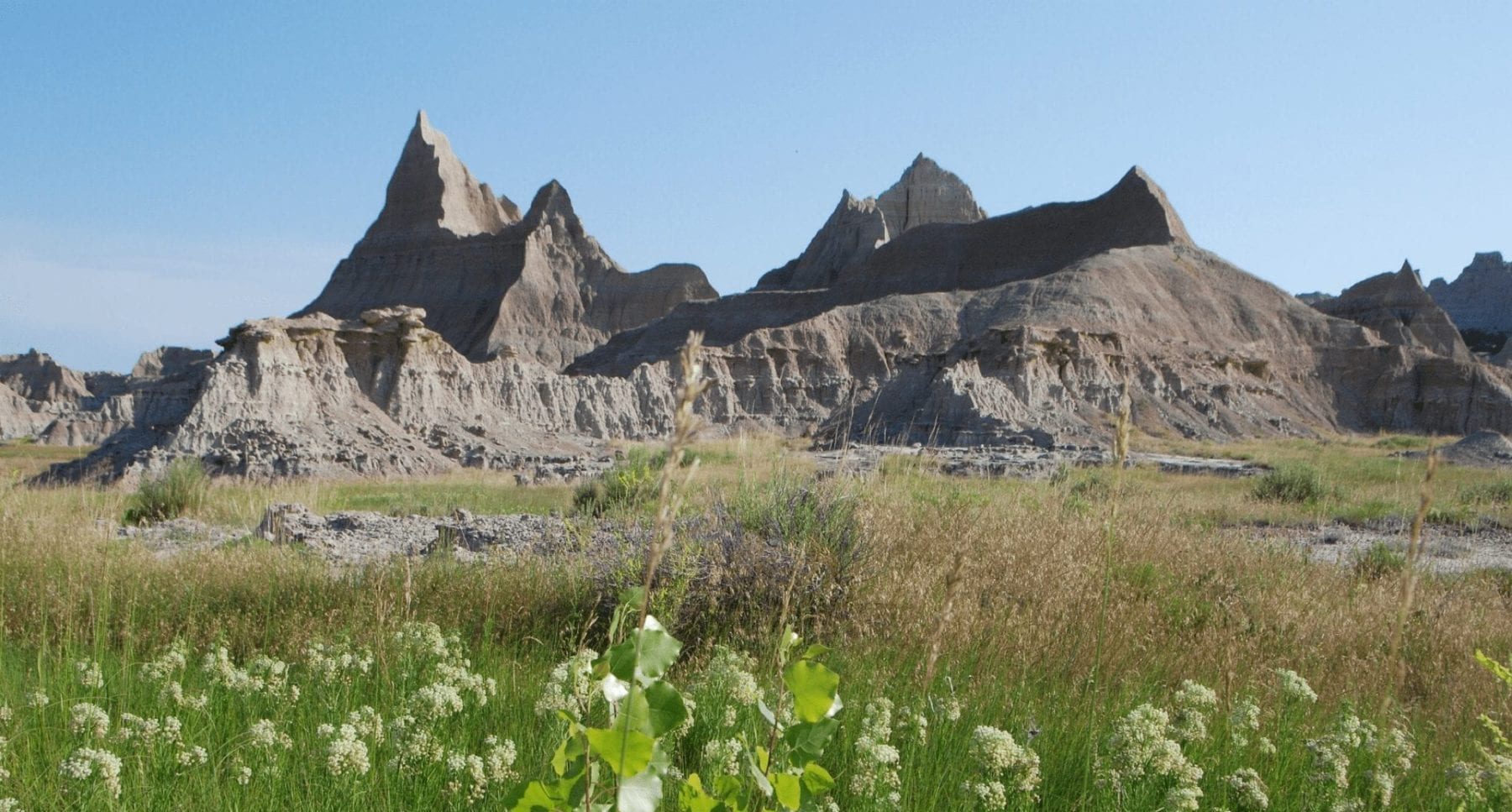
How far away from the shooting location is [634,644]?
1.14m

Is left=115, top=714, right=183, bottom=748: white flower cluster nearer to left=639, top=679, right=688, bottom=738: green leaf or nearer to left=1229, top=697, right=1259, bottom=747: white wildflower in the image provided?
left=639, top=679, right=688, bottom=738: green leaf

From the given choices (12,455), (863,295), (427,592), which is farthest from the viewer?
(863,295)

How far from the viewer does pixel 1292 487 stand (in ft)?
57.6

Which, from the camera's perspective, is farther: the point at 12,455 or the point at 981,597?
the point at 12,455

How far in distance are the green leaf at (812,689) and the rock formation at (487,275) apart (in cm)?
9028

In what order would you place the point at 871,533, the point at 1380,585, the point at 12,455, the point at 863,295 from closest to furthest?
the point at 871,533
the point at 1380,585
the point at 12,455
the point at 863,295

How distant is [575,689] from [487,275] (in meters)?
100.0

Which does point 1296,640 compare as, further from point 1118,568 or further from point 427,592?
point 427,592

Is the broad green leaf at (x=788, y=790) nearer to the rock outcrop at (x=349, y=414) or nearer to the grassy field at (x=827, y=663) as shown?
the grassy field at (x=827, y=663)

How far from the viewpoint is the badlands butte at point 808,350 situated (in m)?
30.5

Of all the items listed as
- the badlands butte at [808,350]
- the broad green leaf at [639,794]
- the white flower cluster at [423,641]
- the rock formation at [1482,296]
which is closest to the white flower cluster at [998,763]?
the broad green leaf at [639,794]

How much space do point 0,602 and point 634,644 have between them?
16.2 ft

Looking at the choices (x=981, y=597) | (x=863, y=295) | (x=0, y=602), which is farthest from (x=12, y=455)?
(x=863, y=295)

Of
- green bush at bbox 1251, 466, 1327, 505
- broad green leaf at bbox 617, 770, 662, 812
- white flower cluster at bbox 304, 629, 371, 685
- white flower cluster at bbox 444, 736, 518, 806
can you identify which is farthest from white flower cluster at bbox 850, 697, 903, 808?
green bush at bbox 1251, 466, 1327, 505
